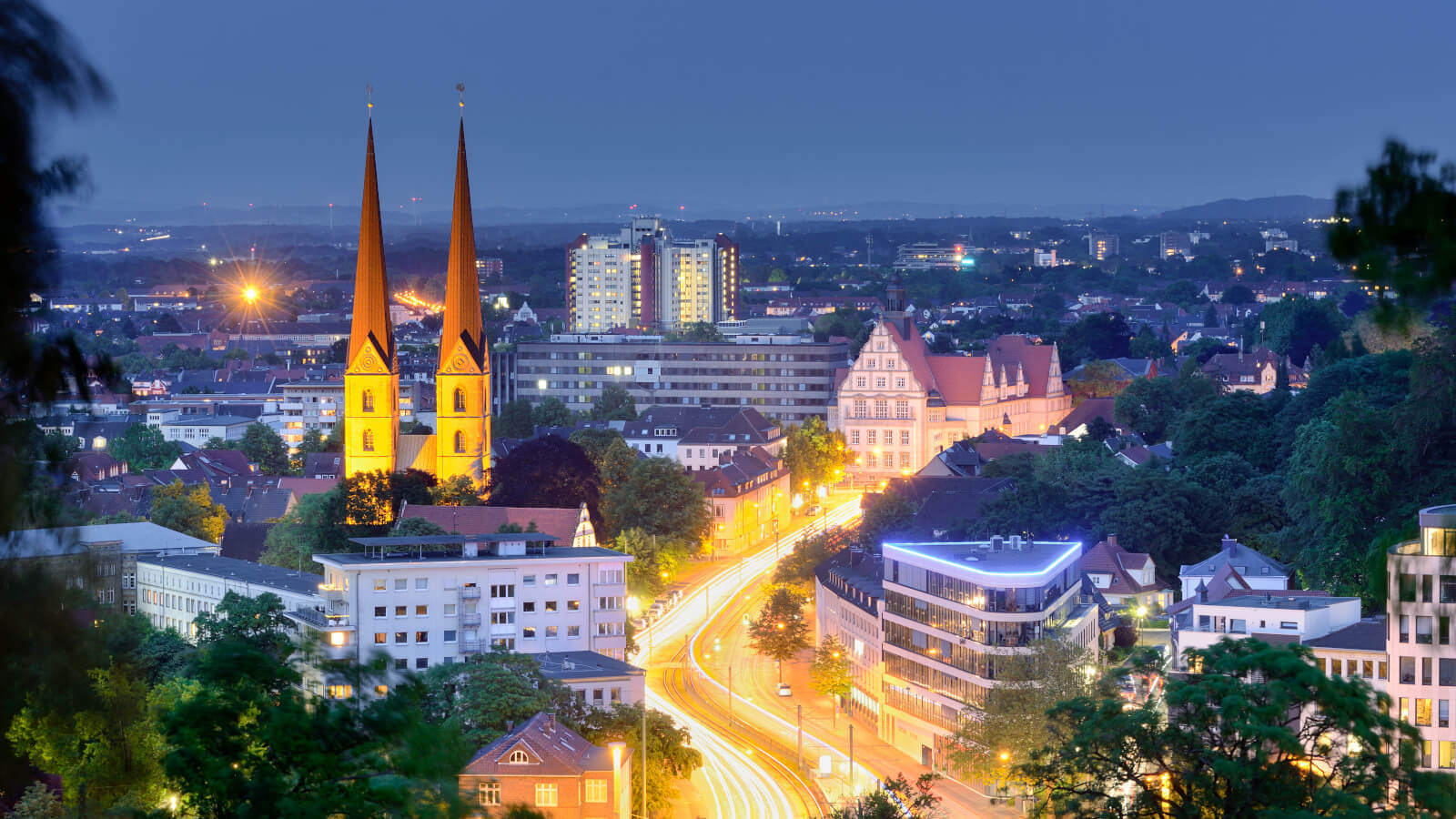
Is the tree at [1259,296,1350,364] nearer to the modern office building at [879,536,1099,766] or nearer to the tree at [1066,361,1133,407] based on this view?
the tree at [1066,361,1133,407]

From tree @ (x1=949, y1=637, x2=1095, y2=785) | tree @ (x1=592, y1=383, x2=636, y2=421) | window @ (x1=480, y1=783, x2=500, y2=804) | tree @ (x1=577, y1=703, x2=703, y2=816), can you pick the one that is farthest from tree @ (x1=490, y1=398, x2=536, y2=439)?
window @ (x1=480, y1=783, x2=500, y2=804)

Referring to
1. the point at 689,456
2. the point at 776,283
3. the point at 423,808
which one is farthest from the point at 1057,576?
the point at 776,283

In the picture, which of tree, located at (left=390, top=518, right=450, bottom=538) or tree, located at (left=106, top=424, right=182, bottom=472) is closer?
tree, located at (left=390, top=518, right=450, bottom=538)

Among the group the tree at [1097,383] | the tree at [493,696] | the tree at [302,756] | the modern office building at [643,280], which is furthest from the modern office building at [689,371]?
the tree at [302,756]

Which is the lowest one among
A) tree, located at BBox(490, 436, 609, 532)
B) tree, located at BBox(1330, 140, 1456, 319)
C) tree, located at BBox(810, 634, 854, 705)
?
tree, located at BBox(810, 634, 854, 705)

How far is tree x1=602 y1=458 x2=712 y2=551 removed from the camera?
160 feet

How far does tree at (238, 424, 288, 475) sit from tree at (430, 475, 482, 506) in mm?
17446

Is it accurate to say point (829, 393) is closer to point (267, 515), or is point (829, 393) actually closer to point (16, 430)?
point (267, 515)

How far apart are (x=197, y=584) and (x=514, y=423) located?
108ft

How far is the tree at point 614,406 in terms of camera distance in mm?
74438

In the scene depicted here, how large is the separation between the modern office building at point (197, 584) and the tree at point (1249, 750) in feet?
71.6

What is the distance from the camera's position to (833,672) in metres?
34.8

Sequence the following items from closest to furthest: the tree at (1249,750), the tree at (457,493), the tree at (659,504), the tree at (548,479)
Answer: the tree at (1249,750) < the tree at (548,479) < the tree at (457,493) < the tree at (659,504)

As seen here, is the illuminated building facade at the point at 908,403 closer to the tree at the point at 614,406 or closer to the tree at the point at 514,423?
the tree at the point at 614,406
